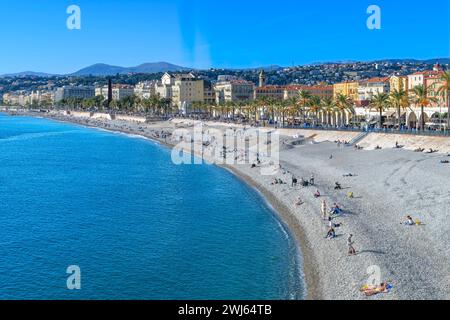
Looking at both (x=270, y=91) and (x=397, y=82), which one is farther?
(x=270, y=91)

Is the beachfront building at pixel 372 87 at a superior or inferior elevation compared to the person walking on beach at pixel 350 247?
superior

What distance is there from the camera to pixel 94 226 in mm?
34375

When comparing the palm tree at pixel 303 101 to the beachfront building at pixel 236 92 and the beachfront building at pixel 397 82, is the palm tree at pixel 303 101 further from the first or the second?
the beachfront building at pixel 236 92


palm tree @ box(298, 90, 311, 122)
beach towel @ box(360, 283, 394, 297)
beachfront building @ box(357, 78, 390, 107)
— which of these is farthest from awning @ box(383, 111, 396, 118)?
beach towel @ box(360, 283, 394, 297)

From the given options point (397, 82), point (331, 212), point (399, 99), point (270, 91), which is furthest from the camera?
point (270, 91)

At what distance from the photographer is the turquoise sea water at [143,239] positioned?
23891mm

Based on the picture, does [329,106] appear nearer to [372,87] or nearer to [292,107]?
[292,107]

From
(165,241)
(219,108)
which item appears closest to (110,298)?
(165,241)

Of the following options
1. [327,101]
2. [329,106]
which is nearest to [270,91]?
[327,101]

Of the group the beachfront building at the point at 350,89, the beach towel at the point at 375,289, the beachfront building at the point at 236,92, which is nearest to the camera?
the beach towel at the point at 375,289

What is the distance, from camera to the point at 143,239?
3117 cm

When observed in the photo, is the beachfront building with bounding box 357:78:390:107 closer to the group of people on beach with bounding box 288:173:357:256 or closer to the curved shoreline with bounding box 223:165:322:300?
the curved shoreline with bounding box 223:165:322:300

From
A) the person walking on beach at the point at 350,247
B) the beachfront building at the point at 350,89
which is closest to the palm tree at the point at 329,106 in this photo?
the beachfront building at the point at 350,89
